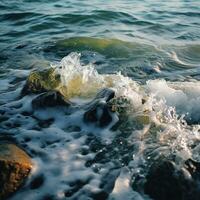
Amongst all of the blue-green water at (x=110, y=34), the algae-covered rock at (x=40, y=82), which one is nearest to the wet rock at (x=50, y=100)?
the algae-covered rock at (x=40, y=82)

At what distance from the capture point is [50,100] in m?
5.15

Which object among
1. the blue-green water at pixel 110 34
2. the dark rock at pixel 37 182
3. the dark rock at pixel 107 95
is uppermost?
the dark rock at pixel 107 95

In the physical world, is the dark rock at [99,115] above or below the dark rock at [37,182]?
above

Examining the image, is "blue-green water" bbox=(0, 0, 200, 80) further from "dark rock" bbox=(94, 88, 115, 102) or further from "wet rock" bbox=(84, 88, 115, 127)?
"wet rock" bbox=(84, 88, 115, 127)

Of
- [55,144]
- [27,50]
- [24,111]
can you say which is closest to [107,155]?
[55,144]

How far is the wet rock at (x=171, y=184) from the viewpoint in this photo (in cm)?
351

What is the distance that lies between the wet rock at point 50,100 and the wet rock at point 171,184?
1894 millimetres

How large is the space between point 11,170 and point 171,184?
1429 mm

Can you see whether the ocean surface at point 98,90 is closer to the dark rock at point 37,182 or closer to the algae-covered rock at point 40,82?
the dark rock at point 37,182

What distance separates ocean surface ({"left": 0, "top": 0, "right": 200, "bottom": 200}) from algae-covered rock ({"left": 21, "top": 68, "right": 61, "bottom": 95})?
0.13 m

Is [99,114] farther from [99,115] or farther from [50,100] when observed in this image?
[50,100]

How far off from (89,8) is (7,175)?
30.3 feet

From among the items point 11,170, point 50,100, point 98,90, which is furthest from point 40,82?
point 11,170

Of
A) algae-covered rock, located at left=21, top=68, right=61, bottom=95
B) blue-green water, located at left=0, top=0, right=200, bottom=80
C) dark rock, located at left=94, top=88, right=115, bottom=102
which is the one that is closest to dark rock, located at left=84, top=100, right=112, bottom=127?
dark rock, located at left=94, top=88, right=115, bottom=102
